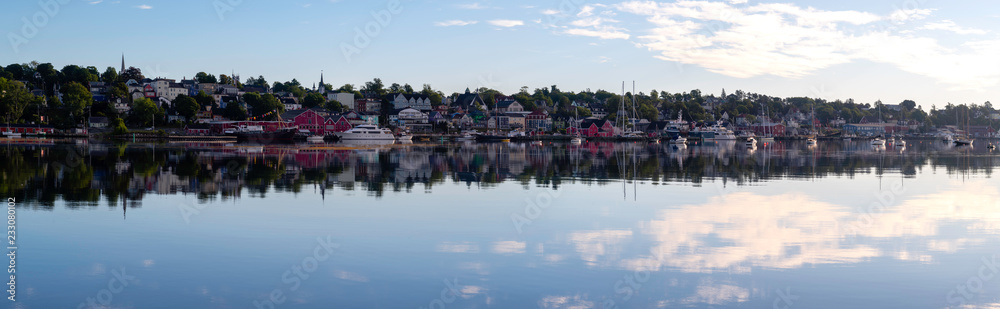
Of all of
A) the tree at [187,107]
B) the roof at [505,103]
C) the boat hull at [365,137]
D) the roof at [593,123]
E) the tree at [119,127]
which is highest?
the roof at [505,103]

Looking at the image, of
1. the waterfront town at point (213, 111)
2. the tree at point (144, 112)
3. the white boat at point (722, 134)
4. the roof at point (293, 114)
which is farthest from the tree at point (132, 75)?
the white boat at point (722, 134)

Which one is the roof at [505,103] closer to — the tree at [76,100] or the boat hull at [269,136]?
the boat hull at [269,136]

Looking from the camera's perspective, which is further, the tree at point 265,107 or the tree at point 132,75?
the tree at point 132,75

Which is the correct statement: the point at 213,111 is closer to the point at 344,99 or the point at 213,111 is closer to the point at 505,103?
the point at 344,99

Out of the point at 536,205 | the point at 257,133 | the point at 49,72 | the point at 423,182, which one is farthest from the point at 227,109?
the point at 536,205

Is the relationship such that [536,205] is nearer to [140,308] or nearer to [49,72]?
[140,308]

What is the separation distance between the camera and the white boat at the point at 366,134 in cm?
11788

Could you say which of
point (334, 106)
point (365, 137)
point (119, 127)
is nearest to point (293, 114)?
point (365, 137)

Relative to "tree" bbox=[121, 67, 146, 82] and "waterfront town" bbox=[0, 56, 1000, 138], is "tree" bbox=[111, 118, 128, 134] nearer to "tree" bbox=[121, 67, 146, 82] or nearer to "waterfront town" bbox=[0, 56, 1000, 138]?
"waterfront town" bbox=[0, 56, 1000, 138]

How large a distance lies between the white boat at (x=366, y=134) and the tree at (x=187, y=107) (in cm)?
3604

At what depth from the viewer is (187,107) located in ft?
464

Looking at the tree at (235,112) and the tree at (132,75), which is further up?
the tree at (132,75)

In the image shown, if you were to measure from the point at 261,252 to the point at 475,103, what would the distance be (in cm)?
17860

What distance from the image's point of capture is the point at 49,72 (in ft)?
558
